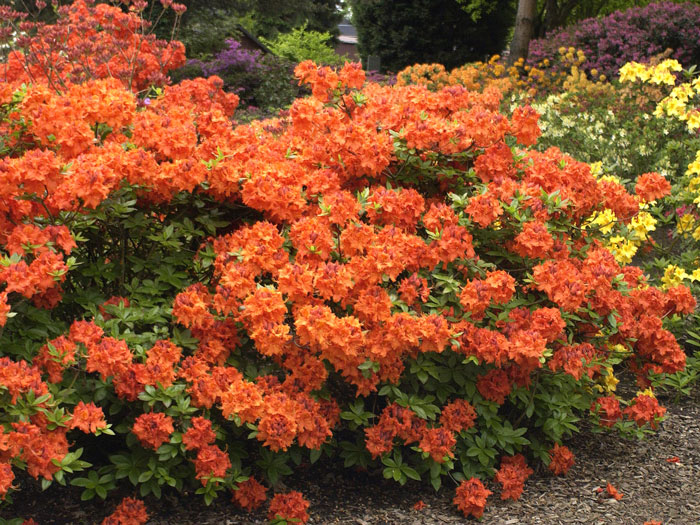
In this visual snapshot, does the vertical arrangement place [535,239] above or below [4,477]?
above

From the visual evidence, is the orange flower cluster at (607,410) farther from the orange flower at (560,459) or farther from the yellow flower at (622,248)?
the yellow flower at (622,248)

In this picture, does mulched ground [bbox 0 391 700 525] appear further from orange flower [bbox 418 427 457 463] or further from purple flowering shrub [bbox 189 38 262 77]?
purple flowering shrub [bbox 189 38 262 77]

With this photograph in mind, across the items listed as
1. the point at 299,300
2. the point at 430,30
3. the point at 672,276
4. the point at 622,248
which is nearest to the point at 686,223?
the point at 672,276

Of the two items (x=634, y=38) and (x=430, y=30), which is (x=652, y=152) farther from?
(x=430, y=30)

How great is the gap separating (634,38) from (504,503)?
38.9 ft

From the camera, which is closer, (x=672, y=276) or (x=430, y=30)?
(x=672, y=276)

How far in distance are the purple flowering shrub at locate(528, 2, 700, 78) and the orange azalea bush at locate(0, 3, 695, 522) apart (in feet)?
33.9

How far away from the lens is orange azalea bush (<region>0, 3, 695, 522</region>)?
105 inches

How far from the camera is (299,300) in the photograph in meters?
2.84

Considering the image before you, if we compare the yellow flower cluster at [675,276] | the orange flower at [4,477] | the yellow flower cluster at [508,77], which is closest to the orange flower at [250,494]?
the orange flower at [4,477]

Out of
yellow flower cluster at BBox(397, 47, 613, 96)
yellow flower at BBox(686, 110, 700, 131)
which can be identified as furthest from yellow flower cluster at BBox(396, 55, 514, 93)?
yellow flower at BBox(686, 110, 700, 131)

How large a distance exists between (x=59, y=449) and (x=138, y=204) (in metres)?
1.11

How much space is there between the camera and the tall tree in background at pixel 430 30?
1916 centimetres

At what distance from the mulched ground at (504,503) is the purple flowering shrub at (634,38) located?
10.5 meters
